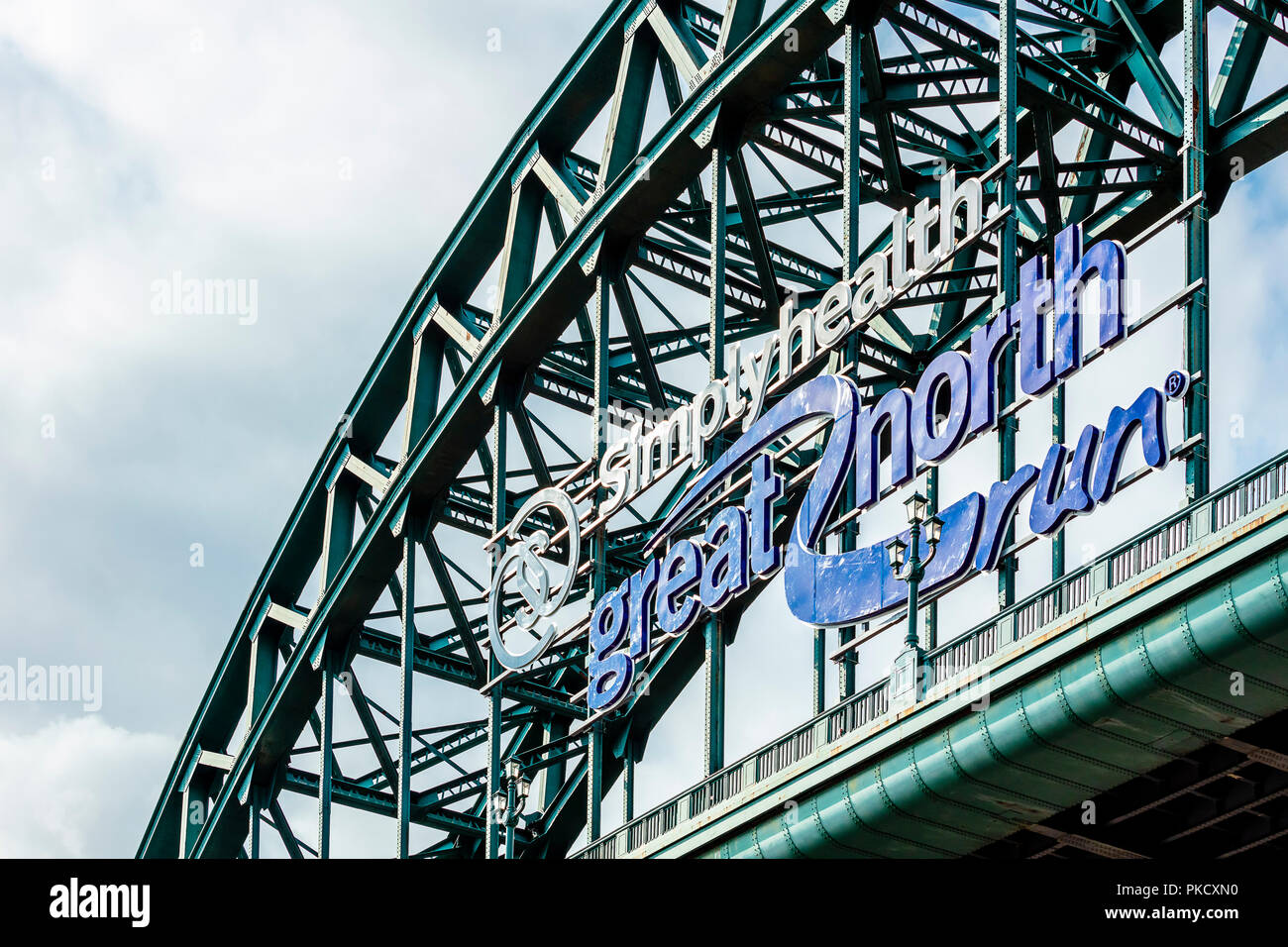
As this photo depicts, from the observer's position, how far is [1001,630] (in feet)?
111

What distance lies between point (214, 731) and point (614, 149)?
26.1 metres

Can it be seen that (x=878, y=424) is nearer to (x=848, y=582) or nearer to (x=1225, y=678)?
(x=848, y=582)

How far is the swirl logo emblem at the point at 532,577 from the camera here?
48.2m

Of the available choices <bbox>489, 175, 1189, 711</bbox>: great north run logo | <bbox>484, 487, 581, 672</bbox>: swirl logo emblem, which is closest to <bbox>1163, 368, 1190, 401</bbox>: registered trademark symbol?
<bbox>489, 175, 1189, 711</bbox>: great north run logo

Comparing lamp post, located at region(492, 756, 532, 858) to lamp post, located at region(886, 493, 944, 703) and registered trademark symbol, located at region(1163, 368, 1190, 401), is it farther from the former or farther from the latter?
registered trademark symbol, located at region(1163, 368, 1190, 401)

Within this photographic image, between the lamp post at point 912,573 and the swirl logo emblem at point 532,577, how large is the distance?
10989 mm

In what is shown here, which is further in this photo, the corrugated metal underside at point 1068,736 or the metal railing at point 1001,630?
the metal railing at point 1001,630

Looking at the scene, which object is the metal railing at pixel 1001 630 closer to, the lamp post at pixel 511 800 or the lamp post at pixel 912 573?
the lamp post at pixel 912 573

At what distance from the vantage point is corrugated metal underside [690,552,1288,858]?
100 feet

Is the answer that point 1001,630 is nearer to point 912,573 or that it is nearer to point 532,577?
point 912,573

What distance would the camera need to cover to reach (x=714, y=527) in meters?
42.7

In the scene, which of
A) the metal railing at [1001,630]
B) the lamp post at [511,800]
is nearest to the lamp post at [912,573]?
the metal railing at [1001,630]

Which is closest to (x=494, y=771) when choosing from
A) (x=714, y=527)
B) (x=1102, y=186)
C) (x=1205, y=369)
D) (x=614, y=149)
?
(x=714, y=527)

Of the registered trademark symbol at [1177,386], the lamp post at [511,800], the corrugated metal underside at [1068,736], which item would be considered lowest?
the corrugated metal underside at [1068,736]
